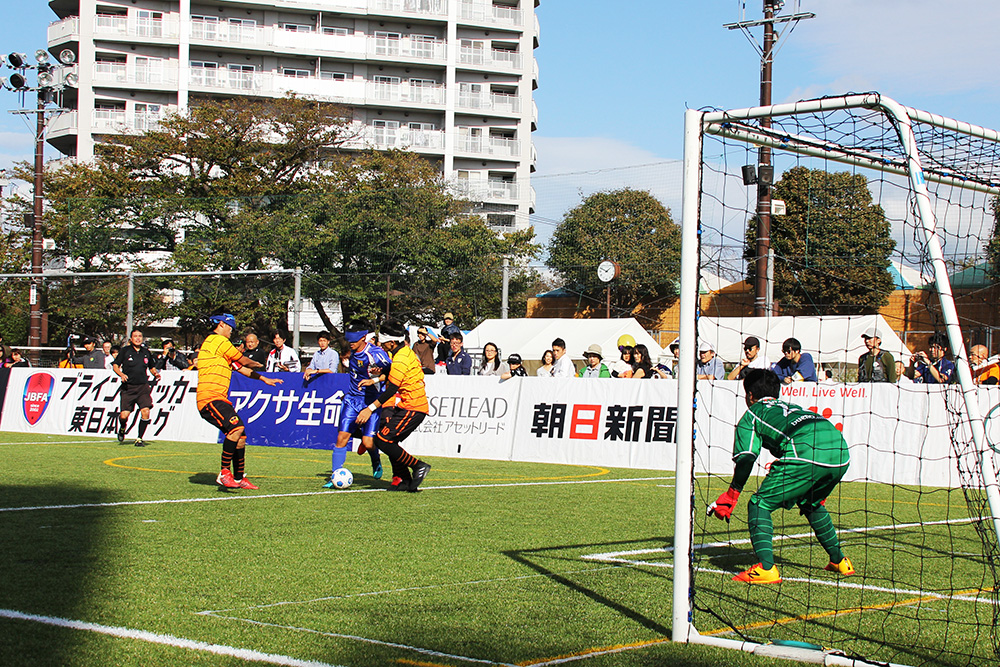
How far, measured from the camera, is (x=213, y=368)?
11133 mm

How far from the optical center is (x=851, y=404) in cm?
Answer: 1406

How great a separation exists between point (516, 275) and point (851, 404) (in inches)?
812

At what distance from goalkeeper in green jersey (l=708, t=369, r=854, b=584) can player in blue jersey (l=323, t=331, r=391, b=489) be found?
5621mm

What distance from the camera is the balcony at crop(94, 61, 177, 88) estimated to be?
61.2 m

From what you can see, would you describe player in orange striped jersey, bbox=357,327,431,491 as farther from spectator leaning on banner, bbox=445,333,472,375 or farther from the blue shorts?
spectator leaning on banner, bbox=445,333,472,375

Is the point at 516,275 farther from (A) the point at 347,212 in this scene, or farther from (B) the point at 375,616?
(B) the point at 375,616

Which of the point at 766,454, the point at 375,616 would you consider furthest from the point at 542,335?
the point at 375,616

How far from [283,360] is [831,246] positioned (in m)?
11.5

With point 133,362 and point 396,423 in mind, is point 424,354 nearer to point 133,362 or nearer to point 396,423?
point 133,362

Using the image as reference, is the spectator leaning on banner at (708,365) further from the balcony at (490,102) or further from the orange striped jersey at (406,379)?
the balcony at (490,102)

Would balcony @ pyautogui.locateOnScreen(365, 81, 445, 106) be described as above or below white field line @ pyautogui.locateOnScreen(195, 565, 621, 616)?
above

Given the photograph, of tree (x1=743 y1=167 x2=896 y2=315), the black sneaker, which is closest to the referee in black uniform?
the black sneaker

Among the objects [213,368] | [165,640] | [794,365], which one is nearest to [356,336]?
[213,368]

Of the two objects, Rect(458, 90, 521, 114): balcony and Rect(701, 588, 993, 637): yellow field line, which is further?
Rect(458, 90, 521, 114): balcony
